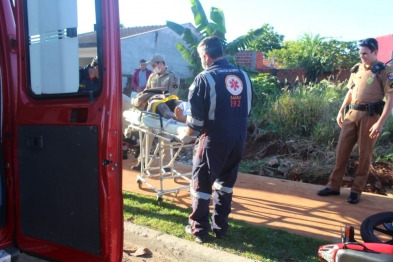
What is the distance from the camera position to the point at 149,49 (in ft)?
70.6

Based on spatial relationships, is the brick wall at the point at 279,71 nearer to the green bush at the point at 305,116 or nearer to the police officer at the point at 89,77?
the green bush at the point at 305,116

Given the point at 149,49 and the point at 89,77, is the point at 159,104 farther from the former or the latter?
the point at 149,49

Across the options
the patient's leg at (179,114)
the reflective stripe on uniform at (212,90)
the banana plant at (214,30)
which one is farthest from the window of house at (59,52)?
the banana plant at (214,30)

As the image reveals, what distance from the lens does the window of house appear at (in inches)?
92.7

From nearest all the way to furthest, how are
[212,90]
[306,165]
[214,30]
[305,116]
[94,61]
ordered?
[94,61] → [212,90] → [306,165] → [305,116] → [214,30]

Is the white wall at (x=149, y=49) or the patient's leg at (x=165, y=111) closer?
the patient's leg at (x=165, y=111)

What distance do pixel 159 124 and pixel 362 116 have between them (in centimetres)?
261

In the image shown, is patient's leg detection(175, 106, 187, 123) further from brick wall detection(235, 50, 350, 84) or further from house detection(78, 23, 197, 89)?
house detection(78, 23, 197, 89)

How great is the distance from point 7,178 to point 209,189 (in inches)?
72.6

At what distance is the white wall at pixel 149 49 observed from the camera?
773 inches

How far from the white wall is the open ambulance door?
51.2 ft

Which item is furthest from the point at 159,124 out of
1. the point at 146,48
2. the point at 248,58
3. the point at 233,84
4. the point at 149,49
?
the point at 149,49

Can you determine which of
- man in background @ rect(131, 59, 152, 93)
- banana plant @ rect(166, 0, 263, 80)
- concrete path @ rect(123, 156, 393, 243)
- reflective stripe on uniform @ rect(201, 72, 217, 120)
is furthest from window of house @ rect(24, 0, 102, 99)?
banana plant @ rect(166, 0, 263, 80)

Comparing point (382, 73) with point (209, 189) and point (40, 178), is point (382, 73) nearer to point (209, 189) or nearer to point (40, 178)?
point (209, 189)
